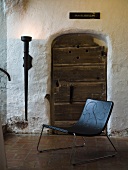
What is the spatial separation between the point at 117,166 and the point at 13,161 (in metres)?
1.17

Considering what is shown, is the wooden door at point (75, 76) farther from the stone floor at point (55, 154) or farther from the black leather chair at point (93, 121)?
the black leather chair at point (93, 121)

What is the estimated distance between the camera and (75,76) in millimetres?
4895

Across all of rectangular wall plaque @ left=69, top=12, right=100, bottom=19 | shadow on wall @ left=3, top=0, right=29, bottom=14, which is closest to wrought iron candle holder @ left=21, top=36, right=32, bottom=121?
shadow on wall @ left=3, top=0, right=29, bottom=14

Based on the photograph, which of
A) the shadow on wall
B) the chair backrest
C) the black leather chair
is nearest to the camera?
the black leather chair

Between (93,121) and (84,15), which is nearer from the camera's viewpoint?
(93,121)

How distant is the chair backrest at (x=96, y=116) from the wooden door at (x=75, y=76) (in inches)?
34.3

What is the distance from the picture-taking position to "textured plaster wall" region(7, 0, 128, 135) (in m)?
4.69

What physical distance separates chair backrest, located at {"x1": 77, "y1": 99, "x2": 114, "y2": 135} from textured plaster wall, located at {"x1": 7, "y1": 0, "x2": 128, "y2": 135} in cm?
88

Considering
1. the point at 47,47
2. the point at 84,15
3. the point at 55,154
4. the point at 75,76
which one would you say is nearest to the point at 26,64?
the point at 47,47

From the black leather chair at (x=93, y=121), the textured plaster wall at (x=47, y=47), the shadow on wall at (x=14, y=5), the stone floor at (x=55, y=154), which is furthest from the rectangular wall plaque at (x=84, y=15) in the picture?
the stone floor at (x=55, y=154)

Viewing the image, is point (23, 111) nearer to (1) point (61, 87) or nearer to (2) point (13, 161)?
(1) point (61, 87)

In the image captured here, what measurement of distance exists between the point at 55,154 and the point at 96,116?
72 centimetres

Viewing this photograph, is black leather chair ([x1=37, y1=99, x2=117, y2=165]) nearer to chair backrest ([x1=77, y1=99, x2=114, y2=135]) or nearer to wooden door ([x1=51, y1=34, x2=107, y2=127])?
chair backrest ([x1=77, y1=99, x2=114, y2=135])

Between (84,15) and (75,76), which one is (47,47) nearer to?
(75,76)
